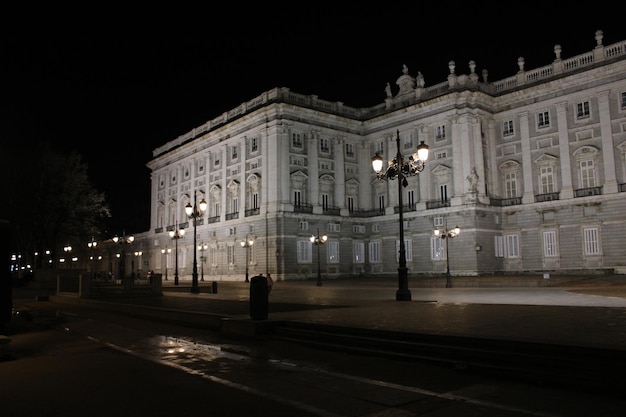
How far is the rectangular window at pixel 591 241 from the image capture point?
45469mm

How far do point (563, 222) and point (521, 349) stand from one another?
4267cm

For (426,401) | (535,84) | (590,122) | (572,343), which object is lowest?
(426,401)

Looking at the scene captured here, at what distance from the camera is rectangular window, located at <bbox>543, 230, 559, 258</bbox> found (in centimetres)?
4822

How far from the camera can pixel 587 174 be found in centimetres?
4759

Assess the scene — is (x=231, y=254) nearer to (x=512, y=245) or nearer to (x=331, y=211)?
(x=331, y=211)

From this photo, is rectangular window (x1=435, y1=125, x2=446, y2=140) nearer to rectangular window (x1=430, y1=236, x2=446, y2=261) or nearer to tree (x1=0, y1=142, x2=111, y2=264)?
rectangular window (x1=430, y1=236, x2=446, y2=261)

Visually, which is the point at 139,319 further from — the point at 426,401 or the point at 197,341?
the point at 426,401

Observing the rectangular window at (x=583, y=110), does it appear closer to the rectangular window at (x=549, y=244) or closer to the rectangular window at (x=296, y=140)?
the rectangular window at (x=549, y=244)

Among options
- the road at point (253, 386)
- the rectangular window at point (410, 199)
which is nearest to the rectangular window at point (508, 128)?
the rectangular window at point (410, 199)

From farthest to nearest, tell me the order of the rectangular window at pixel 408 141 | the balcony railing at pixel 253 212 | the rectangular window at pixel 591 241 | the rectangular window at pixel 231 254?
1. the rectangular window at pixel 231 254
2. the balcony railing at pixel 253 212
3. the rectangular window at pixel 408 141
4. the rectangular window at pixel 591 241

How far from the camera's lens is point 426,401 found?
25.3 feet

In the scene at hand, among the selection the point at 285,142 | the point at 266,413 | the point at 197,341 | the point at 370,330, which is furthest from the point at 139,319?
the point at 285,142

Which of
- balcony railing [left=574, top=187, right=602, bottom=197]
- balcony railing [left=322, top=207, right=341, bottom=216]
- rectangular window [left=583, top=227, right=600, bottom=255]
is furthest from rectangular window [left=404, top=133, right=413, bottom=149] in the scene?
rectangular window [left=583, top=227, right=600, bottom=255]

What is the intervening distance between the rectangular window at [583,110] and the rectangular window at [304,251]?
2836 cm
